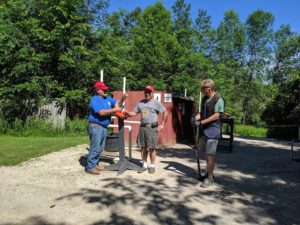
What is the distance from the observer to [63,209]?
501 cm

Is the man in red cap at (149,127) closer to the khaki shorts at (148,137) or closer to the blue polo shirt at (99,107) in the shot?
the khaki shorts at (148,137)

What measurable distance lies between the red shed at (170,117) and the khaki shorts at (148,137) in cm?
320

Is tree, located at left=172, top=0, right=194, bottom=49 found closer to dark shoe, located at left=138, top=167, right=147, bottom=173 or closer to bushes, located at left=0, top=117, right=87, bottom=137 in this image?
bushes, located at left=0, top=117, right=87, bottom=137

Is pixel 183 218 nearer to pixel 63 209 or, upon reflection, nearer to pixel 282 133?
pixel 63 209

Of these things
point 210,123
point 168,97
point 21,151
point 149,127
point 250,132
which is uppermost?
Result: point 168,97

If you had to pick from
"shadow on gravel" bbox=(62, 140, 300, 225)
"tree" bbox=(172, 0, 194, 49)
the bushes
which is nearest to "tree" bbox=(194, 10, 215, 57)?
"tree" bbox=(172, 0, 194, 49)

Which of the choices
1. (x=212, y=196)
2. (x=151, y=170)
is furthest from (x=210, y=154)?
(x=151, y=170)

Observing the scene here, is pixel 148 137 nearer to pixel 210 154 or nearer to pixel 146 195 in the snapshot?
pixel 210 154

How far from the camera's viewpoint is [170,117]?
12.5m

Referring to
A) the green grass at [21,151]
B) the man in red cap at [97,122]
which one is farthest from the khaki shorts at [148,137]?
the green grass at [21,151]

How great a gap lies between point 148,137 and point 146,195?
5.72 ft

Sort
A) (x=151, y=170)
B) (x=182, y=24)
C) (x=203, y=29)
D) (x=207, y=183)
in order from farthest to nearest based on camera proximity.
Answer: (x=203, y=29)
(x=182, y=24)
(x=151, y=170)
(x=207, y=183)

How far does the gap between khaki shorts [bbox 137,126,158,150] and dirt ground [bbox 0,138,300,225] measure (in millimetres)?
565

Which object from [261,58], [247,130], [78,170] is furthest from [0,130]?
[261,58]
